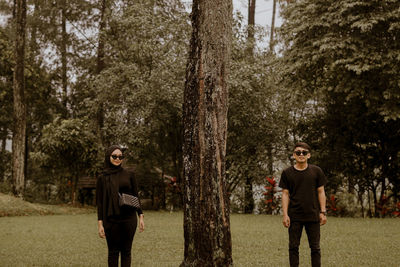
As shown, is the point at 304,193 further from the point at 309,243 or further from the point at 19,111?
the point at 19,111

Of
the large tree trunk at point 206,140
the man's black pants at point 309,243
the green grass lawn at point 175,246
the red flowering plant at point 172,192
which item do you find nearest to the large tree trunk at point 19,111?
the red flowering plant at point 172,192

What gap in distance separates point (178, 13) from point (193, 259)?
51.9 feet

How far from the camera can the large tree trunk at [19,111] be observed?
18938 millimetres

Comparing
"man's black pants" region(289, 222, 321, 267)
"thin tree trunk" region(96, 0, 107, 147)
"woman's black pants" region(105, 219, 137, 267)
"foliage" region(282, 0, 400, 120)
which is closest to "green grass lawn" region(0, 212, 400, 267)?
"man's black pants" region(289, 222, 321, 267)

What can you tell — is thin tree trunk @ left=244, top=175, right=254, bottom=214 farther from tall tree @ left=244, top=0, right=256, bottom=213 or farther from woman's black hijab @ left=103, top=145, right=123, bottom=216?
woman's black hijab @ left=103, top=145, right=123, bottom=216

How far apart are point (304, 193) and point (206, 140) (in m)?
1.35

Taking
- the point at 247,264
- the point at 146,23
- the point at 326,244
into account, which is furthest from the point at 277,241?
the point at 146,23

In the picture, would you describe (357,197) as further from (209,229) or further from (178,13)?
(209,229)

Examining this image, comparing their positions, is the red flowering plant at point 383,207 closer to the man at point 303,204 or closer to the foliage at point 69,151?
the foliage at point 69,151

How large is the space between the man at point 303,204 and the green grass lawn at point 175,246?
1.46 meters

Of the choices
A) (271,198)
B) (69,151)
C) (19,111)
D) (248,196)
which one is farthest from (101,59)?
(271,198)

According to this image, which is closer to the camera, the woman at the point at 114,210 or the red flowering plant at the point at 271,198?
the woman at the point at 114,210

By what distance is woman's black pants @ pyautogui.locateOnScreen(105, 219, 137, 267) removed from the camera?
5203 millimetres

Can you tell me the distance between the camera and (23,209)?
17.2 meters
